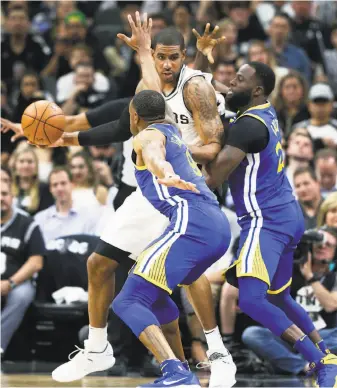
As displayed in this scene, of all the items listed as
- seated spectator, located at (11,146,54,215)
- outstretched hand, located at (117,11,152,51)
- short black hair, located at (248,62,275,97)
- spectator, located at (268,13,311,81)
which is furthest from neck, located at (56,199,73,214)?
spectator, located at (268,13,311,81)

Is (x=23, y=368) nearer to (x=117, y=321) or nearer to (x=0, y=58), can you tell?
(x=117, y=321)

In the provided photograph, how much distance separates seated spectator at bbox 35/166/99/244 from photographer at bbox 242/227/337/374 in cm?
238

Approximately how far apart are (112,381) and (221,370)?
1513 millimetres

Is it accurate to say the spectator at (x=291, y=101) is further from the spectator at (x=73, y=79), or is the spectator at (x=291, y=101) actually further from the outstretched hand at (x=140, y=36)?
the outstretched hand at (x=140, y=36)

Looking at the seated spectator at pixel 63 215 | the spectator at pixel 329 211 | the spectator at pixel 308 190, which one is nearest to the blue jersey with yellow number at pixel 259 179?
the spectator at pixel 329 211

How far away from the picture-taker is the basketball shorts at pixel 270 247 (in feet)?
23.7

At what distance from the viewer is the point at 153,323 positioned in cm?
653

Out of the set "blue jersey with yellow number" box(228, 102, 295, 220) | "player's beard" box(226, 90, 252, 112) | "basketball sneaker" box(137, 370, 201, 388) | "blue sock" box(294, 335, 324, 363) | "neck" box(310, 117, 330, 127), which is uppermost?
"player's beard" box(226, 90, 252, 112)

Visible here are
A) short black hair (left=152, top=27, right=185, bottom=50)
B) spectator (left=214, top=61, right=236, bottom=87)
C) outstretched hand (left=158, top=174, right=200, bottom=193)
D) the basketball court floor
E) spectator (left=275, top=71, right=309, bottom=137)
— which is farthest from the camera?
spectator (left=214, top=61, right=236, bottom=87)

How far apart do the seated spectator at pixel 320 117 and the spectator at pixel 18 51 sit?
468 cm

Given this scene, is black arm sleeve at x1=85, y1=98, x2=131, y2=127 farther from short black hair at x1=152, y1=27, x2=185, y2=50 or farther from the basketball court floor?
the basketball court floor

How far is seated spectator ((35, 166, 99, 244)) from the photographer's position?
10.6m

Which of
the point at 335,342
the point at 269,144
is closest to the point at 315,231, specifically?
the point at 335,342

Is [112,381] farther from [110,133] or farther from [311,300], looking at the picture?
[110,133]
